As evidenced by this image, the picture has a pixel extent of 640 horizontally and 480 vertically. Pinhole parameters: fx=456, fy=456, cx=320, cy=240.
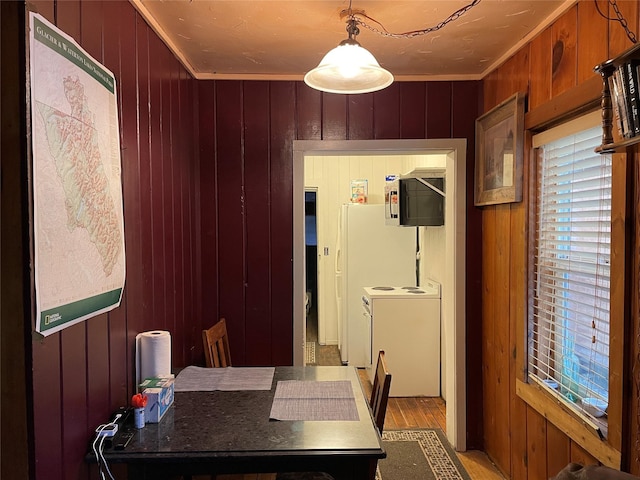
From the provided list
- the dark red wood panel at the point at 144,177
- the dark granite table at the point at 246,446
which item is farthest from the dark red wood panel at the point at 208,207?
the dark granite table at the point at 246,446

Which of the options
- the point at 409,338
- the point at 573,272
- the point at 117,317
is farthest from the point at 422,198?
the point at 117,317

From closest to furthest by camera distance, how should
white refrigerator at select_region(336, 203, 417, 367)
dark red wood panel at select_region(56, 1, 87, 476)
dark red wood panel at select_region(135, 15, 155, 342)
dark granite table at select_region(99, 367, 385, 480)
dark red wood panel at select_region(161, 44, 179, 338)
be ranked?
dark red wood panel at select_region(56, 1, 87, 476), dark granite table at select_region(99, 367, 385, 480), dark red wood panel at select_region(135, 15, 155, 342), dark red wood panel at select_region(161, 44, 179, 338), white refrigerator at select_region(336, 203, 417, 367)

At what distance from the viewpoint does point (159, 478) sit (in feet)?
4.94

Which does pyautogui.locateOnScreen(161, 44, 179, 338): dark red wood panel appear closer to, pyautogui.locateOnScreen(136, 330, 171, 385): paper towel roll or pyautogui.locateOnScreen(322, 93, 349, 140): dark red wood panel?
pyautogui.locateOnScreen(136, 330, 171, 385): paper towel roll

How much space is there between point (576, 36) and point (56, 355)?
2248 mm

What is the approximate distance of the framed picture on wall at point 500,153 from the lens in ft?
7.77

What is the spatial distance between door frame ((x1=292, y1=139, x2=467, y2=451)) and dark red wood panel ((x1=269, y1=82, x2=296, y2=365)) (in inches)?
1.5

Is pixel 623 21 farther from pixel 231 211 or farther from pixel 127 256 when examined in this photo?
pixel 231 211

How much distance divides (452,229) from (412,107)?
835mm

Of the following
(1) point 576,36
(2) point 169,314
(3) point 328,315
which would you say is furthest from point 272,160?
(3) point 328,315

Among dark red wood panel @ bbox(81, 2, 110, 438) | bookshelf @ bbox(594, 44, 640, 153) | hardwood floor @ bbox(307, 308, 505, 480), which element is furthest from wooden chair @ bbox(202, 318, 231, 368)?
bookshelf @ bbox(594, 44, 640, 153)

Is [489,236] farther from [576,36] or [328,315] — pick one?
[328,315]

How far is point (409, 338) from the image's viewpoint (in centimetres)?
391

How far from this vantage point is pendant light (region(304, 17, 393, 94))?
1694mm
